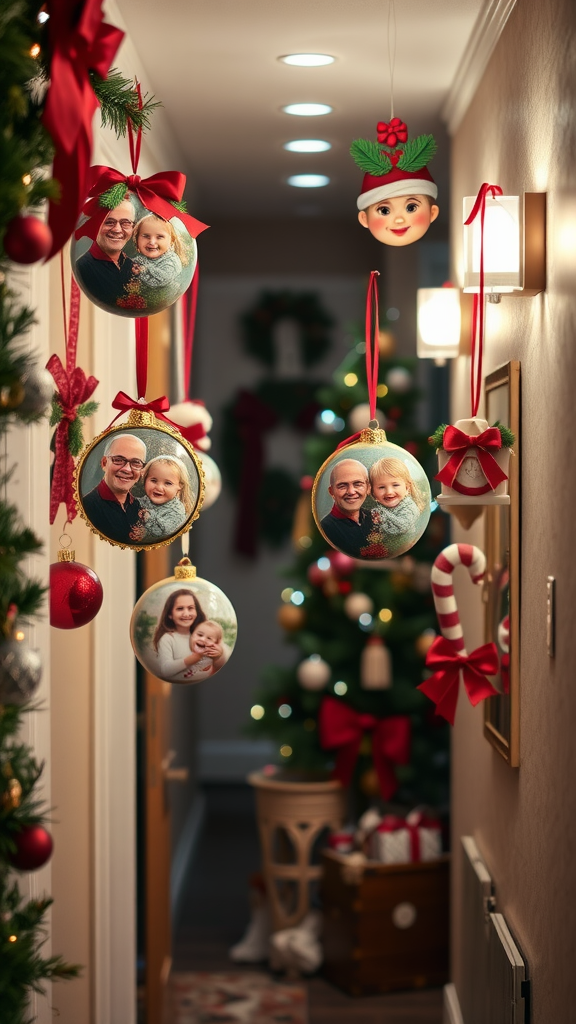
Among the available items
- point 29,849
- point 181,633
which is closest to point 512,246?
point 181,633

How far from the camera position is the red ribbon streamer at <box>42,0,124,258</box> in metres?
1.33

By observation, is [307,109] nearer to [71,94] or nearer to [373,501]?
[373,501]

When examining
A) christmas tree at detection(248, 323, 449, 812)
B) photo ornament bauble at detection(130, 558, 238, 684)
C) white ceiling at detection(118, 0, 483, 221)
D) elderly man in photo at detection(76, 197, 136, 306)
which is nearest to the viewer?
elderly man in photo at detection(76, 197, 136, 306)

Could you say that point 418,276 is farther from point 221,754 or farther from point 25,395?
point 25,395

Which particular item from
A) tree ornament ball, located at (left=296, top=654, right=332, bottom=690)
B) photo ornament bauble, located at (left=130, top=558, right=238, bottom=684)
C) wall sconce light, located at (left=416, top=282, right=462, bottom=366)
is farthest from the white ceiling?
tree ornament ball, located at (left=296, top=654, right=332, bottom=690)

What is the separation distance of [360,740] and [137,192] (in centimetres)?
264

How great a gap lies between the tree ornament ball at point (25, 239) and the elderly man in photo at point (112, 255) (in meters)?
0.54

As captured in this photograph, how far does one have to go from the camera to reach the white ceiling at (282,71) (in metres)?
2.68

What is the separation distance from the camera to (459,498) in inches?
85.3

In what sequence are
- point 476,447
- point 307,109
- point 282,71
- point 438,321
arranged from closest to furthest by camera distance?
1. point 476,447
2. point 438,321
3. point 282,71
4. point 307,109

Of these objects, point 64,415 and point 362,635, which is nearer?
point 64,415

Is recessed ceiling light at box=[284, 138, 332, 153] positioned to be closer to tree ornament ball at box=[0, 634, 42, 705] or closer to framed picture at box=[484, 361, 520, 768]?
framed picture at box=[484, 361, 520, 768]

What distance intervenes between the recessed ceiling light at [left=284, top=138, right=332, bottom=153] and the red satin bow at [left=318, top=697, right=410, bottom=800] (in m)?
1.92

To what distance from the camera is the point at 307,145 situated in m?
3.94
